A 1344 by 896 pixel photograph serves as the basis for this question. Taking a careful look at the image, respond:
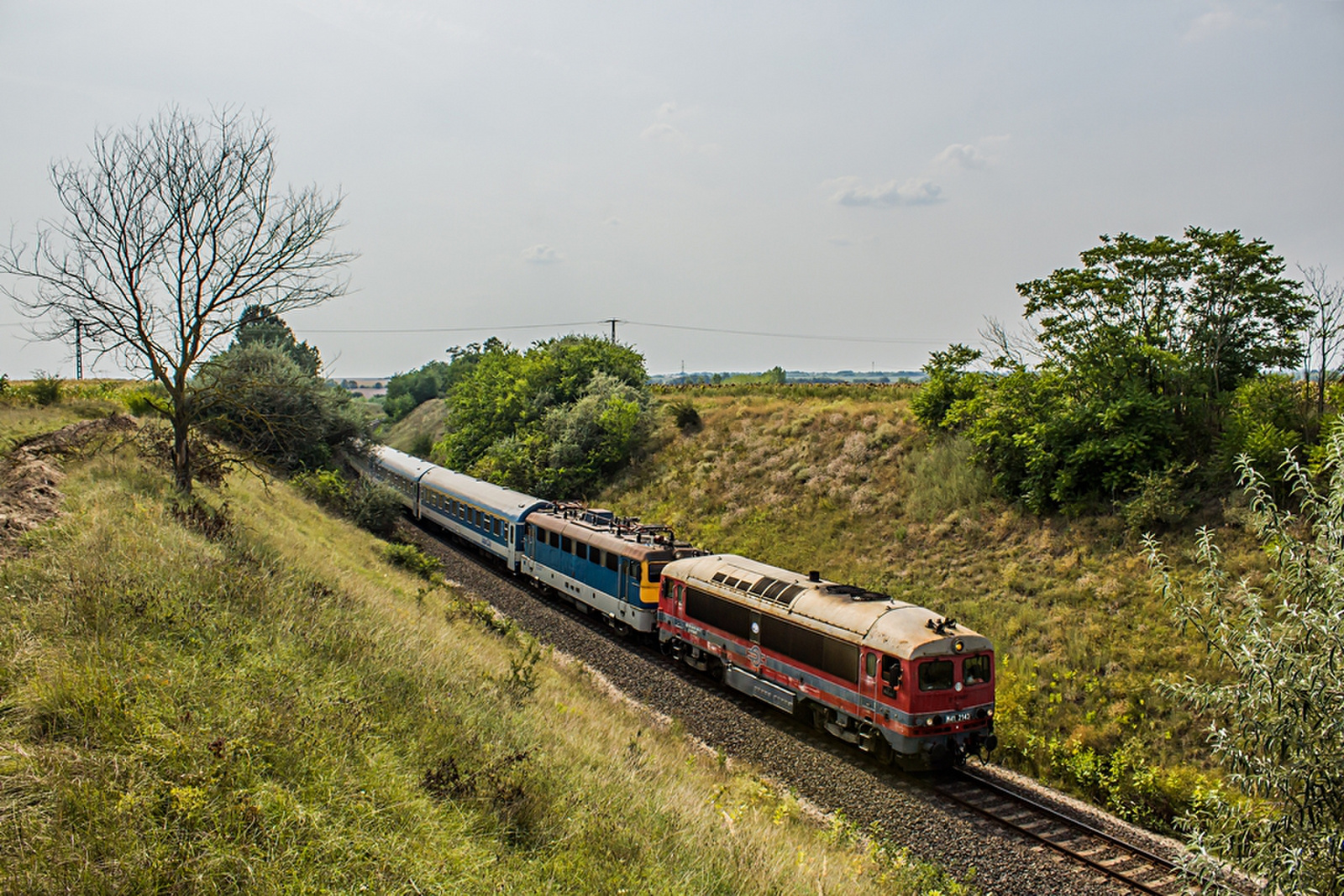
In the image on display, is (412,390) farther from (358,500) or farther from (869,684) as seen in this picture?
(869,684)

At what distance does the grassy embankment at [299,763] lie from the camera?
17.6 feet

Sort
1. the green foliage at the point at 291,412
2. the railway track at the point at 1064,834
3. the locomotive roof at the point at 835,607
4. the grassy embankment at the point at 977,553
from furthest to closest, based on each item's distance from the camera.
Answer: the green foliage at the point at 291,412 → the grassy embankment at the point at 977,553 → the locomotive roof at the point at 835,607 → the railway track at the point at 1064,834

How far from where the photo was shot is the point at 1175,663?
47.1ft

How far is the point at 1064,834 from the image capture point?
36.7 feet

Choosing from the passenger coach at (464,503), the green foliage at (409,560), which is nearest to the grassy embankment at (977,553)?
the passenger coach at (464,503)

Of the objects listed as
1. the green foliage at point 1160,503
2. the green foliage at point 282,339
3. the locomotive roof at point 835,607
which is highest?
the green foliage at point 282,339

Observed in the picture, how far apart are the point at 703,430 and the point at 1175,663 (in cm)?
2485

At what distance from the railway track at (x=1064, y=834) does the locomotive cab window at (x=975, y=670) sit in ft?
5.47

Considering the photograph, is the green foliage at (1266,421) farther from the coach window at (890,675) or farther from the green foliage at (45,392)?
the green foliage at (45,392)

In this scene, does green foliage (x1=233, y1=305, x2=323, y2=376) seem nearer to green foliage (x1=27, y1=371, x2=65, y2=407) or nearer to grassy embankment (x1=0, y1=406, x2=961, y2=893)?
green foliage (x1=27, y1=371, x2=65, y2=407)

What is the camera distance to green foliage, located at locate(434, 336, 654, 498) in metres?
38.3

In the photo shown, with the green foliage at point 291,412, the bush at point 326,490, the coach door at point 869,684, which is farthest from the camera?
the green foliage at point 291,412

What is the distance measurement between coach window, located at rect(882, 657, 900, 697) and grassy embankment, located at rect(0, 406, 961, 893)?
99.4 inches

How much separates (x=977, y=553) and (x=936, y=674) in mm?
9376
